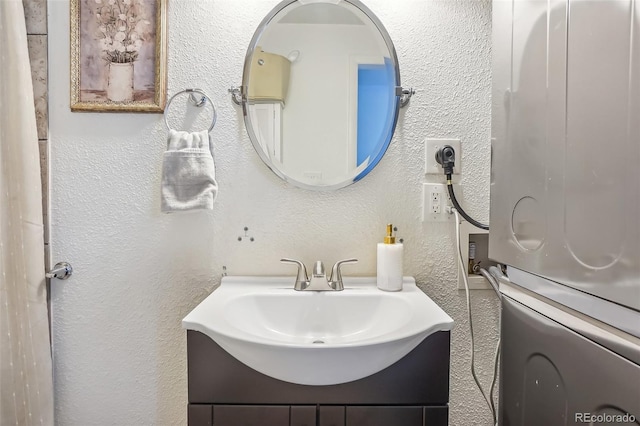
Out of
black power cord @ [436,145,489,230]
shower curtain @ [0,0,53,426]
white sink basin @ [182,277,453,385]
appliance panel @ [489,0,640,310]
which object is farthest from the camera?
black power cord @ [436,145,489,230]

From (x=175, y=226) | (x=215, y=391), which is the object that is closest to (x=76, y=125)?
(x=175, y=226)

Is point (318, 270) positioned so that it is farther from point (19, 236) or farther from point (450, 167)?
point (19, 236)

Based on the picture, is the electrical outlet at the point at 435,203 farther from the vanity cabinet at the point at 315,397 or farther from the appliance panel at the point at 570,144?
the vanity cabinet at the point at 315,397

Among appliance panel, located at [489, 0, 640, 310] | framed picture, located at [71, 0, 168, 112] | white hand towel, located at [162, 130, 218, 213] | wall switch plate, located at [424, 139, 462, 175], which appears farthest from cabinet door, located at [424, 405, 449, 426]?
framed picture, located at [71, 0, 168, 112]

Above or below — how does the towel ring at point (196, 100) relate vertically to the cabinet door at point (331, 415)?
above

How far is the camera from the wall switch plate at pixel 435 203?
116 centimetres

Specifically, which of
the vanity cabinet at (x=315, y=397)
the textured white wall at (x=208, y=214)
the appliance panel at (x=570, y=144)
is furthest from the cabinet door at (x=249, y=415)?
the appliance panel at (x=570, y=144)

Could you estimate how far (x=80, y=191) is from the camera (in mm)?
1165

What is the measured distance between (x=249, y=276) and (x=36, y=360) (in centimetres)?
62

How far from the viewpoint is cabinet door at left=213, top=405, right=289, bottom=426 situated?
0.78 metres

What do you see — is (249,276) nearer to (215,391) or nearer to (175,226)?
(175,226)

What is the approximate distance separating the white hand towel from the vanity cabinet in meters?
0.45

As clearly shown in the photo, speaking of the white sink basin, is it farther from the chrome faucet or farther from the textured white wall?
the textured white wall

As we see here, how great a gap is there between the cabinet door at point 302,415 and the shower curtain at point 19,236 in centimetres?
79
